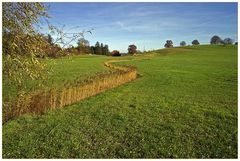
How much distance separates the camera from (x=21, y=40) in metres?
10.0

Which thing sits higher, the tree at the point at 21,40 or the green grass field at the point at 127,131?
the tree at the point at 21,40

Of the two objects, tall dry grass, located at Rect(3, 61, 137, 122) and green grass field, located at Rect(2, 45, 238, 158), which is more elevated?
tall dry grass, located at Rect(3, 61, 137, 122)

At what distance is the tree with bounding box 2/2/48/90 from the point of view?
31.9 ft

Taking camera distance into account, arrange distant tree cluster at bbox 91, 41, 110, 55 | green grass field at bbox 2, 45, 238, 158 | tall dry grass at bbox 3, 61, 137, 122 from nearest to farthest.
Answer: green grass field at bbox 2, 45, 238, 158
tall dry grass at bbox 3, 61, 137, 122
distant tree cluster at bbox 91, 41, 110, 55

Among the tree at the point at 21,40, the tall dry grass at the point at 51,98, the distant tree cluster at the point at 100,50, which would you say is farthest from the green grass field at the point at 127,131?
the distant tree cluster at the point at 100,50

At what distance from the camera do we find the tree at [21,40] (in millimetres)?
9727

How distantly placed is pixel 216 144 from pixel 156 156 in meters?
2.52

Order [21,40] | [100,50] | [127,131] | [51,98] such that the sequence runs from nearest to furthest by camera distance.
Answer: [21,40] < [127,131] < [51,98] < [100,50]

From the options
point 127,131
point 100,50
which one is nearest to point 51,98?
point 127,131

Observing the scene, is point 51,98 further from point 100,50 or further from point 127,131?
point 100,50

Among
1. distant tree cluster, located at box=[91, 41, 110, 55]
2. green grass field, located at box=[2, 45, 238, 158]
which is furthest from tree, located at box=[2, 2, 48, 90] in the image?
distant tree cluster, located at box=[91, 41, 110, 55]

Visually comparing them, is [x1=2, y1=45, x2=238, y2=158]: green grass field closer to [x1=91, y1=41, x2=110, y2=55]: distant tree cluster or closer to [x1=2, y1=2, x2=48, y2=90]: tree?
[x1=2, y1=2, x2=48, y2=90]: tree

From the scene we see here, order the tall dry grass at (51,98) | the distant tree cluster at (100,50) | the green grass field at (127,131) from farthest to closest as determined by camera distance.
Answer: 1. the distant tree cluster at (100,50)
2. the tall dry grass at (51,98)
3. the green grass field at (127,131)

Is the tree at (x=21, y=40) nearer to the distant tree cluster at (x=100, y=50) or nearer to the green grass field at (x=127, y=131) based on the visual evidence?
the green grass field at (x=127, y=131)
